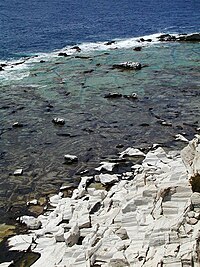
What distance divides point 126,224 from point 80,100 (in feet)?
67.4

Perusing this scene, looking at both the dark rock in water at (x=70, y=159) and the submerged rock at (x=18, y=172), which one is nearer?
the submerged rock at (x=18, y=172)

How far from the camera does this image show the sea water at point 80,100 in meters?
24.9

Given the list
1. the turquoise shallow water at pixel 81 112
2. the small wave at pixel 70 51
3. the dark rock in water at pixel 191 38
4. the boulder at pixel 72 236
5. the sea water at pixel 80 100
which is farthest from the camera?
the dark rock in water at pixel 191 38

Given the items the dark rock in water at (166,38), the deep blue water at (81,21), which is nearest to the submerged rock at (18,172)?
the deep blue water at (81,21)

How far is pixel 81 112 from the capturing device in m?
33.2

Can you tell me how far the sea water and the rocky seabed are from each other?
254 cm

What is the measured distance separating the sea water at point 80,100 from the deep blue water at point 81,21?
0.32m

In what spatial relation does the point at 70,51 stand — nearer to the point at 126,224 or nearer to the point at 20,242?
the point at 20,242

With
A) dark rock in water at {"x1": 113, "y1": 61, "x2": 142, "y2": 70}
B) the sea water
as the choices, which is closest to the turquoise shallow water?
the sea water

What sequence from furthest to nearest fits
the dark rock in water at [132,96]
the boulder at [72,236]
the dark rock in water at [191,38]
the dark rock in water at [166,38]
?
the dark rock in water at [166,38] → the dark rock in water at [191,38] → the dark rock in water at [132,96] → the boulder at [72,236]

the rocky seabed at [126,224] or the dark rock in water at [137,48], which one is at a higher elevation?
the rocky seabed at [126,224]

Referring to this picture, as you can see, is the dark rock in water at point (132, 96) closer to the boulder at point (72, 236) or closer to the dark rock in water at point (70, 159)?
the dark rock in water at point (70, 159)

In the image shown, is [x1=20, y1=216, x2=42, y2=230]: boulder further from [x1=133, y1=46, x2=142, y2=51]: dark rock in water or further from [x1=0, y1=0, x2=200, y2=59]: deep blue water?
[x1=133, y1=46, x2=142, y2=51]: dark rock in water

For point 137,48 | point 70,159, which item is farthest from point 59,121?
point 137,48
